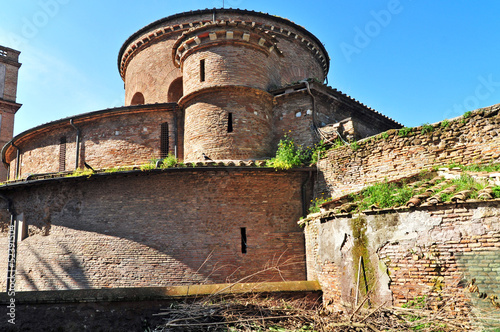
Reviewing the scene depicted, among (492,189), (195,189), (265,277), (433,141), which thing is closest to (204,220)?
(195,189)

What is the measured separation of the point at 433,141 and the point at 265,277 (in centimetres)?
597

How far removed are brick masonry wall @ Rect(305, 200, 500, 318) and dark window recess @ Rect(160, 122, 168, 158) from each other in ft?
26.6

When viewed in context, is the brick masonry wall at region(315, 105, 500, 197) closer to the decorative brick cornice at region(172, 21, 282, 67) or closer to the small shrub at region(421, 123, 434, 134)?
the small shrub at region(421, 123, 434, 134)

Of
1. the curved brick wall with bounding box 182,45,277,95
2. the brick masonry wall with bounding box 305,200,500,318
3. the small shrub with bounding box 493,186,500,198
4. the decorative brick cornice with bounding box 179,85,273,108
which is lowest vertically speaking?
the brick masonry wall with bounding box 305,200,500,318

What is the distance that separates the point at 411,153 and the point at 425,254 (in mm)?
4180

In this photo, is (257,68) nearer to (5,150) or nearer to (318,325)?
(318,325)

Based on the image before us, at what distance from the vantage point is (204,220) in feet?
38.7

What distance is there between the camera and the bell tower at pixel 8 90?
87.2 feet

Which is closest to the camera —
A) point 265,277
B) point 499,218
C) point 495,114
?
point 499,218

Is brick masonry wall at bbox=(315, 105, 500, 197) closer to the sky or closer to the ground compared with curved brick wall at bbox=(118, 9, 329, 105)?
closer to the ground

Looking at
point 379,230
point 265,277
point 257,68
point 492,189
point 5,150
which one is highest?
point 257,68

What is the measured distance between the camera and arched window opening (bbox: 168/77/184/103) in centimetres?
1822

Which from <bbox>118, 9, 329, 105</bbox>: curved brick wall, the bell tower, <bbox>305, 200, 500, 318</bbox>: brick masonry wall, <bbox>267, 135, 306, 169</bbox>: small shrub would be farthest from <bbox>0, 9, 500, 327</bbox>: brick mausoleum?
the bell tower

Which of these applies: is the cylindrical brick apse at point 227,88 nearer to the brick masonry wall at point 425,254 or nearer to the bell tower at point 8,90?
the brick masonry wall at point 425,254
